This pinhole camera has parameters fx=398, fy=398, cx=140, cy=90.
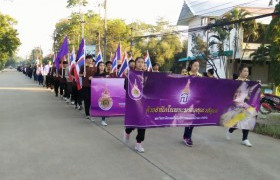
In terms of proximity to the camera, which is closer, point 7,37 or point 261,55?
point 261,55

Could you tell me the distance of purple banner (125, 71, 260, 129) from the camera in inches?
299

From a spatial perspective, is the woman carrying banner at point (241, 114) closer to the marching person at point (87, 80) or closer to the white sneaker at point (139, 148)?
the white sneaker at point (139, 148)

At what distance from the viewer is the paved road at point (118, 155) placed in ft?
19.8

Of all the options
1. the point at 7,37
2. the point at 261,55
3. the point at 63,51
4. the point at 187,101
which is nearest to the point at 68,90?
the point at 63,51

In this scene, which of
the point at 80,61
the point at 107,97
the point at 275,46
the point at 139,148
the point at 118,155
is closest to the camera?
the point at 118,155

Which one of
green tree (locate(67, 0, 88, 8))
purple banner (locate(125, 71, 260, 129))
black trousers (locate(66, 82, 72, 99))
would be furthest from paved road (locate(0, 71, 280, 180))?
green tree (locate(67, 0, 88, 8))

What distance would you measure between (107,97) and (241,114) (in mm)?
3969

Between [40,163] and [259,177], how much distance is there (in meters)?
3.48

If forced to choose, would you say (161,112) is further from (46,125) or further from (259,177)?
(46,125)

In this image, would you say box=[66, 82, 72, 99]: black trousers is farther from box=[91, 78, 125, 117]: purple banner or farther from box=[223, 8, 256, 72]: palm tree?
box=[223, 8, 256, 72]: palm tree

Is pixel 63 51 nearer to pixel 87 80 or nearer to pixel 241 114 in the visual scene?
pixel 87 80

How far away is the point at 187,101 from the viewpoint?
8.16 metres

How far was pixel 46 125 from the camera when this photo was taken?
33.9 feet

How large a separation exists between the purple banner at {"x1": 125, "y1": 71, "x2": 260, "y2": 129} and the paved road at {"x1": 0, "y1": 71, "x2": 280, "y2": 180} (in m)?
0.56
